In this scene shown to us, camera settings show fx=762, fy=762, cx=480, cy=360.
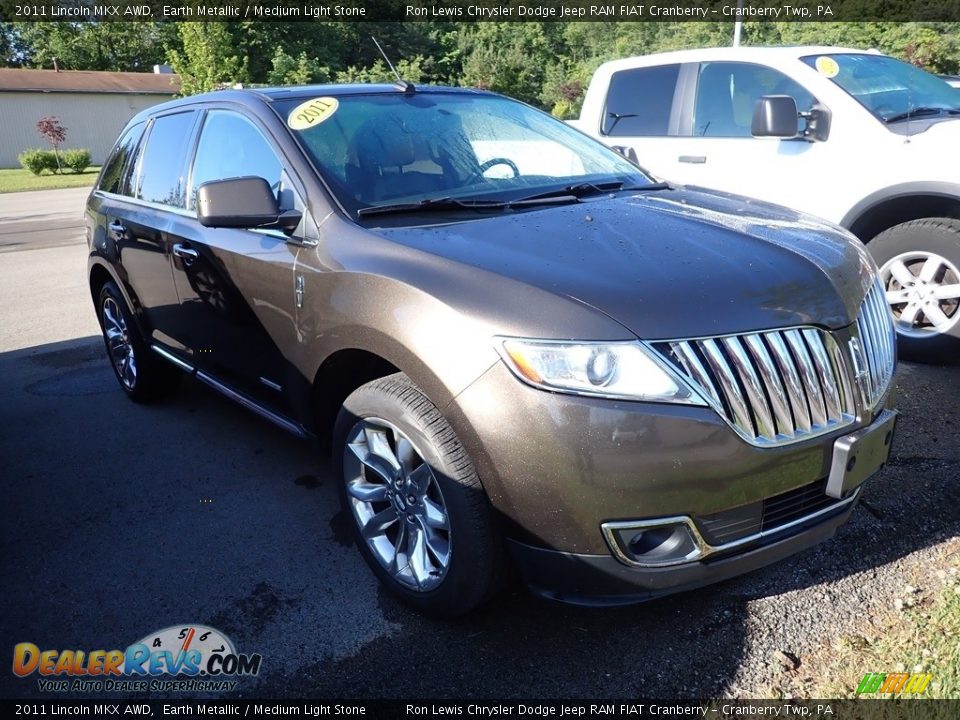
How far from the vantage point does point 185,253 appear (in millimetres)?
3727

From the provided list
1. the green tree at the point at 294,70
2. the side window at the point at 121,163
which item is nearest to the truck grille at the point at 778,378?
the side window at the point at 121,163

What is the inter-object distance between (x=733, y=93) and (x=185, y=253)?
4.17m

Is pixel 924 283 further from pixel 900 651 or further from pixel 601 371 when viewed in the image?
pixel 601 371

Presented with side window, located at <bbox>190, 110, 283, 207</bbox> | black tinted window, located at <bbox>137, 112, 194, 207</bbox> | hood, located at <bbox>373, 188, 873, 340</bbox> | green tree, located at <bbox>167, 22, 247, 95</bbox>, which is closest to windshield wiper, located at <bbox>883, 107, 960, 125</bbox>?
hood, located at <bbox>373, 188, 873, 340</bbox>

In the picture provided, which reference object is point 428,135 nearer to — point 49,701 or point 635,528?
point 635,528

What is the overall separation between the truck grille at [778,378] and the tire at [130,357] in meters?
3.57

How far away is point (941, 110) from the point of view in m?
5.17

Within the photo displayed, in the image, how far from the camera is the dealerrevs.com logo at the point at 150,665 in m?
2.51

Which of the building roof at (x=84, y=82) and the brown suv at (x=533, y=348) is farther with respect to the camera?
the building roof at (x=84, y=82)

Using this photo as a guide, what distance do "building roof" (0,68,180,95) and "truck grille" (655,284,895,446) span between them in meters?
49.6

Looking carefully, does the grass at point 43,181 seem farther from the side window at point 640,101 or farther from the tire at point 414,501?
the tire at point 414,501

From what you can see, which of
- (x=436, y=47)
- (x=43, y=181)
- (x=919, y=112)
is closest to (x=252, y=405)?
(x=919, y=112)

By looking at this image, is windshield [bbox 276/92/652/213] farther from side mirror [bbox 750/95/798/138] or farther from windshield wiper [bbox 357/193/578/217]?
side mirror [bbox 750/95/798/138]

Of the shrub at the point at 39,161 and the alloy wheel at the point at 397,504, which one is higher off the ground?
the alloy wheel at the point at 397,504
